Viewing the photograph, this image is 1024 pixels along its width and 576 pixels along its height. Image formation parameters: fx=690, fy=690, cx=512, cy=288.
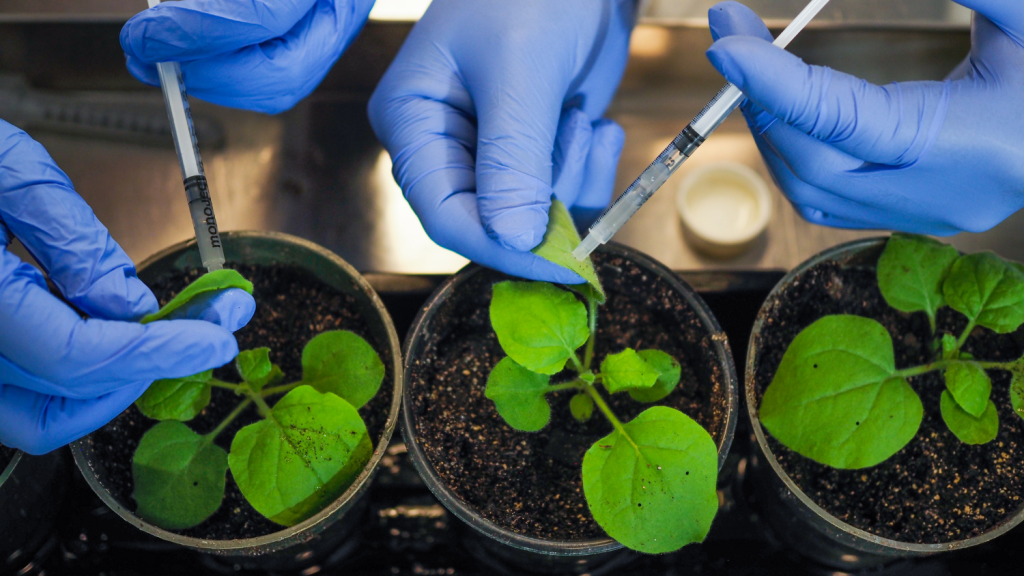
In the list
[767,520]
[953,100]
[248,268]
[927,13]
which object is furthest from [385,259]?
[927,13]

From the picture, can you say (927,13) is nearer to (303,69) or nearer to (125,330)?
(303,69)

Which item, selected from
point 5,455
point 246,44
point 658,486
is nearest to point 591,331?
point 658,486

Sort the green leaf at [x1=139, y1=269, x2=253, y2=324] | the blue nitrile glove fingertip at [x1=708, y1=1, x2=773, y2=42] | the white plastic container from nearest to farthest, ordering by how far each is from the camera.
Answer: the green leaf at [x1=139, y1=269, x2=253, y2=324], the blue nitrile glove fingertip at [x1=708, y1=1, x2=773, y2=42], the white plastic container

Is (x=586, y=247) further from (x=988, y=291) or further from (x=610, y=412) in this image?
(x=988, y=291)

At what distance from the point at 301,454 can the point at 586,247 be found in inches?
13.5

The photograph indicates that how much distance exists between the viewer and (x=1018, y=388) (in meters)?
0.68

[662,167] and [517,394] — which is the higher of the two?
[662,167]

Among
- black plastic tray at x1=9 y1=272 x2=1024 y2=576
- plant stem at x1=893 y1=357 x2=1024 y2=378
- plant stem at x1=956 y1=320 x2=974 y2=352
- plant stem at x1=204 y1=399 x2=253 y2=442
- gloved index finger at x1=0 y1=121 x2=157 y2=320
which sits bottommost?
black plastic tray at x1=9 y1=272 x2=1024 y2=576

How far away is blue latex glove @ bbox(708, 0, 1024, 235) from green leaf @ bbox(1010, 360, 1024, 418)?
18 centimetres

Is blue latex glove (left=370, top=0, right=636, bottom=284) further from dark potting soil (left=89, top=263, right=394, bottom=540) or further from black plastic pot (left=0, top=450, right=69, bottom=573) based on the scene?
black plastic pot (left=0, top=450, right=69, bottom=573)

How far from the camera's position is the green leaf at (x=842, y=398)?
2.12ft

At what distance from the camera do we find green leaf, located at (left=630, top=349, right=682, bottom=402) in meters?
0.69

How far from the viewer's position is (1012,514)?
68 centimetres

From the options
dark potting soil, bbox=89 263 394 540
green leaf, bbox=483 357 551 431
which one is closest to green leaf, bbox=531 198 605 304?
green leaf, bbox=483 357 551 431
